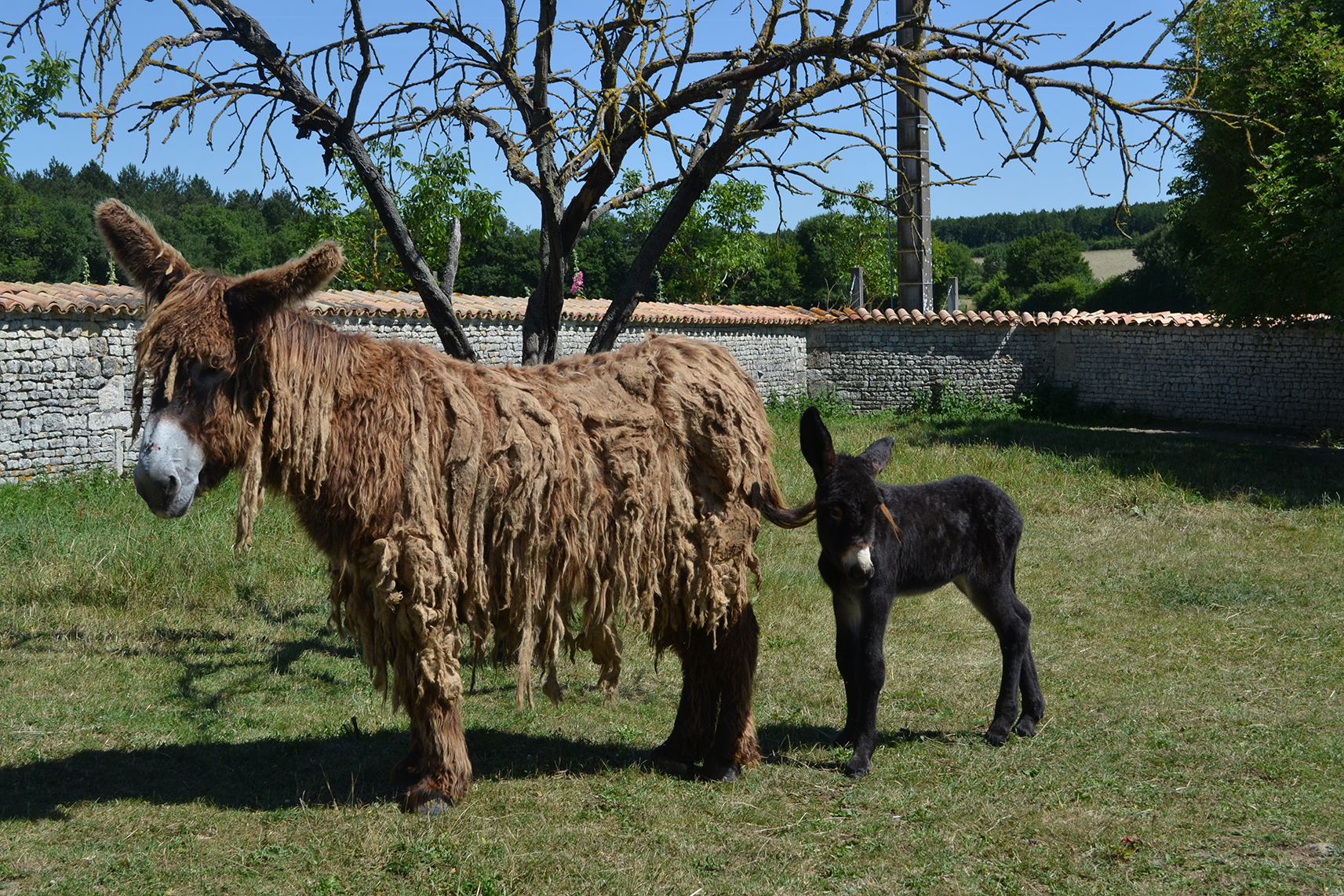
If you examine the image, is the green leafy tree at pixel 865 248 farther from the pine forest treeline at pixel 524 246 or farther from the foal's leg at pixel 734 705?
the foal's leg at pixel 734 705

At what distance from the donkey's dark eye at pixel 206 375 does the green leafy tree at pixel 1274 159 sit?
1368 cm

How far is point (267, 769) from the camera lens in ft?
15.0

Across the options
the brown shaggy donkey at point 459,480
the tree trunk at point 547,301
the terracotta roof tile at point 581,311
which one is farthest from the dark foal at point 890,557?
the terracotta roof tile at point 581,311

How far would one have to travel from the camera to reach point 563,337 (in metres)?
17.1

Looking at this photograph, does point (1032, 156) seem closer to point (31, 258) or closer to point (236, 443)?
point (236, 443)

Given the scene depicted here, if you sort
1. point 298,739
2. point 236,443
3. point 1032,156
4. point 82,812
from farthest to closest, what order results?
point 1032,156 < point 298,739 < point 82,812 < point 236,443

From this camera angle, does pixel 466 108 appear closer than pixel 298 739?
No

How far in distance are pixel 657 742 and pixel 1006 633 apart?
191 centimetres

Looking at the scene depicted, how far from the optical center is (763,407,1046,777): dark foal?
449 cm

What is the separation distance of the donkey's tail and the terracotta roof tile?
564 cm

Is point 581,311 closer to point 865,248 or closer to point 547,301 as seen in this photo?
point 547,301

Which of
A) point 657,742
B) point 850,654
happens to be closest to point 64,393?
point 657,742

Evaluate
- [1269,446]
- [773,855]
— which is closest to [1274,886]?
[773,855]

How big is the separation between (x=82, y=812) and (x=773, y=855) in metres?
2.80
